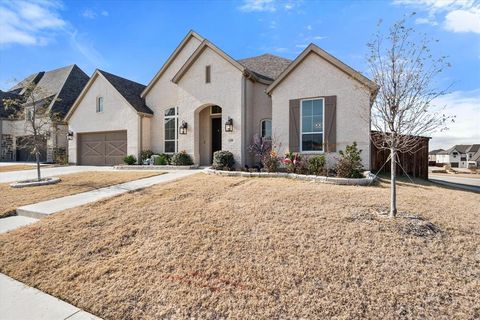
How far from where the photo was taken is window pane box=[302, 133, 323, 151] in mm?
11474

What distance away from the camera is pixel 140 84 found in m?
20.8

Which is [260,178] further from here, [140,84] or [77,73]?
[77,73]

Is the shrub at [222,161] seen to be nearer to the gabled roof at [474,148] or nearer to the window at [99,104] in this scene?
the window at [99,104]

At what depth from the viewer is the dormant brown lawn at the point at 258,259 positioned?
9.83 feet

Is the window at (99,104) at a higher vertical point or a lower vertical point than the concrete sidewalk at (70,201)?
higher

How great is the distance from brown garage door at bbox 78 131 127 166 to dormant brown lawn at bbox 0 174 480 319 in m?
12.6

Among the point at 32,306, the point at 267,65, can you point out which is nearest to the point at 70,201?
the point at 32,306

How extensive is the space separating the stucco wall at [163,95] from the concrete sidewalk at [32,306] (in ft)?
44.5

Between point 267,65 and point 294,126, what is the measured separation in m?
6.41

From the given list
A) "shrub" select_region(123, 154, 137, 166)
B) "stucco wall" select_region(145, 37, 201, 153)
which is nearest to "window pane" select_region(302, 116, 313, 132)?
"stucco wall" select_region(145, 37, 201, 153)

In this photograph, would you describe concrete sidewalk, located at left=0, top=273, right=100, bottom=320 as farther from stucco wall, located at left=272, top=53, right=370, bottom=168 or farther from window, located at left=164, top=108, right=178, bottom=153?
window, located at left=164, top=108, right=178, bottom=153

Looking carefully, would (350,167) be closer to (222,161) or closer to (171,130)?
(222,161)

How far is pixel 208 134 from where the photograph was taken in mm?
15422

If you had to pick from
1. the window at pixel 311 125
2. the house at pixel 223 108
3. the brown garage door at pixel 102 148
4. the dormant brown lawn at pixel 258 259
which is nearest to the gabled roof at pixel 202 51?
the house at pixel 223 108
